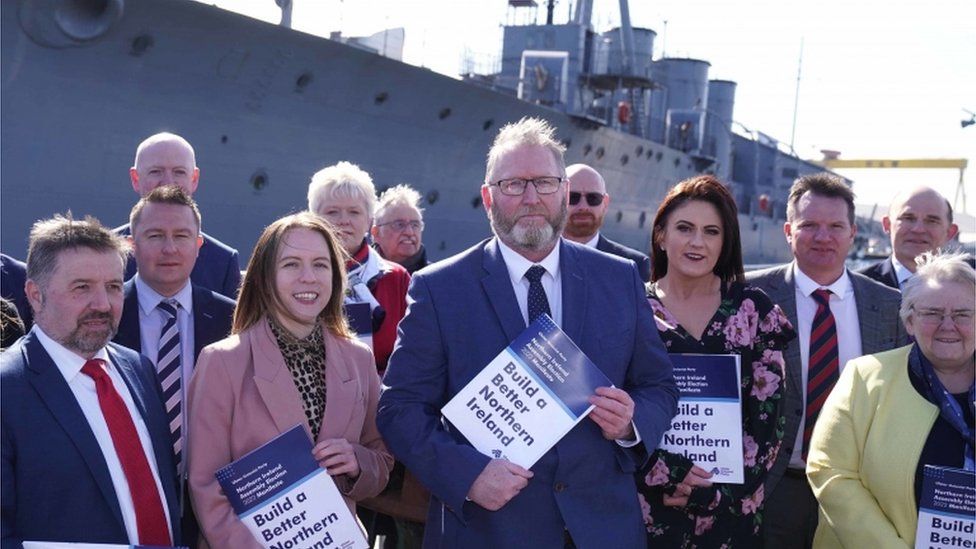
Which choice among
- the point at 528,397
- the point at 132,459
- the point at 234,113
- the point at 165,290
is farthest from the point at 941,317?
the point at 234,113

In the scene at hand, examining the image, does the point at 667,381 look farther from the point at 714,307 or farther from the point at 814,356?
the point at 814,356

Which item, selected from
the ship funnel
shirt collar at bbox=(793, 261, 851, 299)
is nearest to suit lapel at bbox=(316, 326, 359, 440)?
shirt collar at bbox=(793, 261, 851, 299)

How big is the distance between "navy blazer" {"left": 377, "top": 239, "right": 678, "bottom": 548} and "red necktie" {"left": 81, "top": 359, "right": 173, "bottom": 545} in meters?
0.72

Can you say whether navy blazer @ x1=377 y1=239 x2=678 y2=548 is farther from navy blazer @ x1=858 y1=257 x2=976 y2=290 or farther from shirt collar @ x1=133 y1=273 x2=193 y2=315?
navy blazer @ x1=858 y1=257 x2=976 y2=290

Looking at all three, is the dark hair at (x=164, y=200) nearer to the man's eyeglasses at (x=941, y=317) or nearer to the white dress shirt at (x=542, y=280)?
the white dress shirt at (x=542, y=280)

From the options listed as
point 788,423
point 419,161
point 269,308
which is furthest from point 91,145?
point 788,423

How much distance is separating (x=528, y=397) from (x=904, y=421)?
1334 mm

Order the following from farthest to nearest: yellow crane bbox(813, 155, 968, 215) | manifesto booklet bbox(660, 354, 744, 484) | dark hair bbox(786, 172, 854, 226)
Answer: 1. yellow crane bbox(813, 155, 968, 215)
2. dark hair bbox(786, 172, 854, 226)
3. manifesto booklet bbox(660, 354, 744, 484)

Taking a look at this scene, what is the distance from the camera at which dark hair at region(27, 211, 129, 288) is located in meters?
2.58

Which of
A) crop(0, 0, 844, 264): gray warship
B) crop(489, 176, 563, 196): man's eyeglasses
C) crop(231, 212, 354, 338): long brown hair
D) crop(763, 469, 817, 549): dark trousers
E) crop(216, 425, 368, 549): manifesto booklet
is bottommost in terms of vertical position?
crop(763, 469, 817, 549): dark trousers

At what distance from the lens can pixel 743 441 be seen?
10.7 ft

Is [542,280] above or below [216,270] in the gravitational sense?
above

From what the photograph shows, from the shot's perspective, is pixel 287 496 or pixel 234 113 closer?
pixel 287 496

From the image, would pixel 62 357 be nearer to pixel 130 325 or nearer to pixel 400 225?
pixel 130 325
